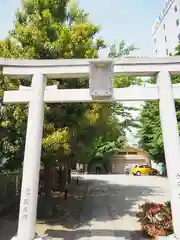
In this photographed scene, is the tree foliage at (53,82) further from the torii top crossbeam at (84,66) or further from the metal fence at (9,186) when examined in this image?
the metal fence at (9,186)

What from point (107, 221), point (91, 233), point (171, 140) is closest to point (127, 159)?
point (107, 221)

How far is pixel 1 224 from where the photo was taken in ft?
24.8

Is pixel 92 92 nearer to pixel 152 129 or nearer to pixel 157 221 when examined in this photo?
pixel 157 221

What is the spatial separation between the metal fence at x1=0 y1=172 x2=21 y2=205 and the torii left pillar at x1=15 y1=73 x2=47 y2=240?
5.01 m

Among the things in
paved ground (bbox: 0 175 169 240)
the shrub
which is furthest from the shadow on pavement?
the shrub

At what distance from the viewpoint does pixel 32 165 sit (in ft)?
16.7

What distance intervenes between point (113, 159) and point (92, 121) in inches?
1162

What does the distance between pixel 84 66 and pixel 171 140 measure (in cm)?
262

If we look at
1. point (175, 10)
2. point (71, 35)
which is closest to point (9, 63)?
point (71, 35)

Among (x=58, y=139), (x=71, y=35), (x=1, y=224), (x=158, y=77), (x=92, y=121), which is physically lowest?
(x=1, y=224)

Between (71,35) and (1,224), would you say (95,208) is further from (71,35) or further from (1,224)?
(71,35)

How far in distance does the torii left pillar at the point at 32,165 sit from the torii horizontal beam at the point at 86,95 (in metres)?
0.22

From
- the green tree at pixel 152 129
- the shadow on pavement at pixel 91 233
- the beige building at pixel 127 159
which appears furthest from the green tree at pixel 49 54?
the beige building at pixel 127 159

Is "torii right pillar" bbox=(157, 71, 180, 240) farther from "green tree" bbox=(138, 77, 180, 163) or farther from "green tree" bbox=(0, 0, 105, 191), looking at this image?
"green tree" bbox=(138, 77, 180, 163)
